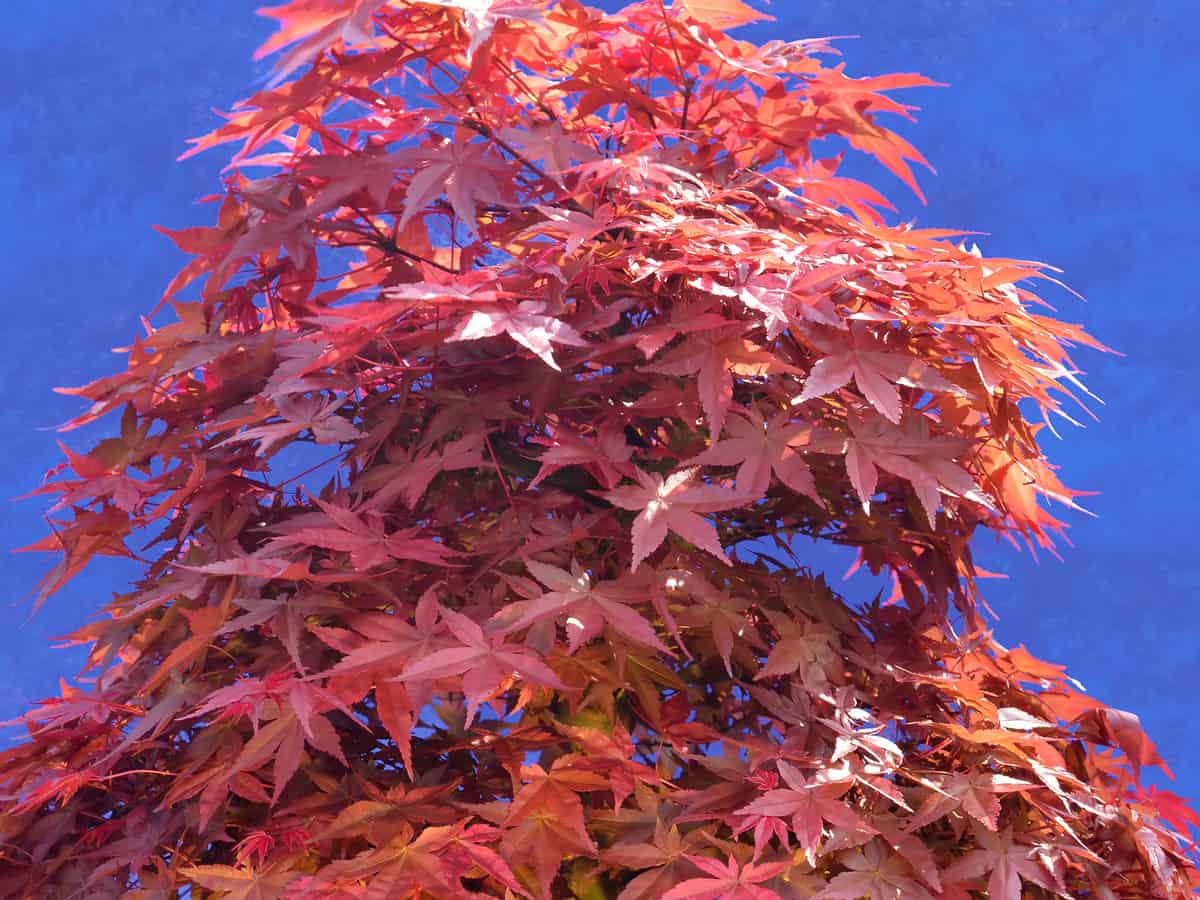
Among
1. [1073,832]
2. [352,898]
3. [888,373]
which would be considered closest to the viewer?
[352,898]

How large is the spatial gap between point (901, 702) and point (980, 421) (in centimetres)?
34

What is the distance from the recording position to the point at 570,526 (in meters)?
1.17

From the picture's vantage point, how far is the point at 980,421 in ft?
4.68

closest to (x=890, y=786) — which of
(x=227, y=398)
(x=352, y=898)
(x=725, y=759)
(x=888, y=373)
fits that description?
(x=725, y=759)

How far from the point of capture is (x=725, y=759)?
1173 millimetres

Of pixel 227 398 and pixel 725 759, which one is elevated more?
pixel 227 398

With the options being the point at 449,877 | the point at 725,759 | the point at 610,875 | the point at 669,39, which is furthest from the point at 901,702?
the point at 669,39

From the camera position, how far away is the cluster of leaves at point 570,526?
3.55 ft

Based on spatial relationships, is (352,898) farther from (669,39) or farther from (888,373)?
(669,39)

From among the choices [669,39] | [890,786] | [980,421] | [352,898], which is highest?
[669,39]

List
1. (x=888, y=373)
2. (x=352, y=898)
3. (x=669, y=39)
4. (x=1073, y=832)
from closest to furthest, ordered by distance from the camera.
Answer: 1. (x=352, y=898)
2. (x=888, y=373)
3. (x=1073, y=832)
4. (x=669, y=39)

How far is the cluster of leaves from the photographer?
1.08 meters

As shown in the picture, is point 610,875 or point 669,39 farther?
point 669,39

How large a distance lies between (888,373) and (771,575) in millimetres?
294
